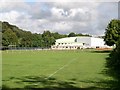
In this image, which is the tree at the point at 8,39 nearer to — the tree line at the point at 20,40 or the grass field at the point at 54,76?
the tree line at the point at 20,40

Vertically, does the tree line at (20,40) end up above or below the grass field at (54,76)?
above

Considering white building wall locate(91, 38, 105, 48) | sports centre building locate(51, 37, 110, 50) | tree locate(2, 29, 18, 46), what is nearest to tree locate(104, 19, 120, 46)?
tree locate(2, 29, 18, 46)

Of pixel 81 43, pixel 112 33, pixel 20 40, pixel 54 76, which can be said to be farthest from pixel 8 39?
pixel 54 76

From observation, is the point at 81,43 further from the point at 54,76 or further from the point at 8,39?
the point at 54,76

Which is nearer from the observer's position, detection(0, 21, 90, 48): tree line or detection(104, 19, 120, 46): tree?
detection(104, 19, 120, 46): tree

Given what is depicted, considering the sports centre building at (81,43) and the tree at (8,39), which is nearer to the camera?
the tree at (8,39)

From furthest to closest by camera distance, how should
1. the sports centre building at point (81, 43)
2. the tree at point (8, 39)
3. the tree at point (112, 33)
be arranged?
1. the sports centre building at point (81, 43)
2. the tree at point (8, 39)
3. the tree at point (112, 33)

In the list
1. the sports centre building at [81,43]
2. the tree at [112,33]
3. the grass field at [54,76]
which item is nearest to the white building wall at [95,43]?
the sports centre building at [81,43]

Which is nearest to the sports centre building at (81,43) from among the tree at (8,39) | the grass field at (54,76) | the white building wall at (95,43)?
the white building wall at (95,43)

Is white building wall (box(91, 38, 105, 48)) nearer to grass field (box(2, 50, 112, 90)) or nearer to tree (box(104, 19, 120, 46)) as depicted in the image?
tree (box(104, 19, 120, 46))

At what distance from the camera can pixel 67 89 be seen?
13.5 metres

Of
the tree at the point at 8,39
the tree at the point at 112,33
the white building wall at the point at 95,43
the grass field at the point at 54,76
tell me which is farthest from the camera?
the white building wall at the point at 95,43

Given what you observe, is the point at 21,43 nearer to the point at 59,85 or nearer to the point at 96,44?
the point at 96,44

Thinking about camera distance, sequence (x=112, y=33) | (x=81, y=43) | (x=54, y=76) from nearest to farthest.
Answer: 1. (x=54, y=76)
2. (x=112, y=33)
3. (x=81, y=43)
